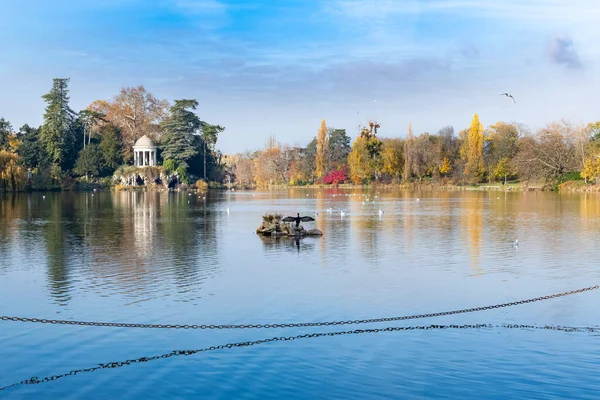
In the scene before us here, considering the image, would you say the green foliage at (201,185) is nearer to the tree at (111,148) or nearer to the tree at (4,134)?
the tree at (111,148)

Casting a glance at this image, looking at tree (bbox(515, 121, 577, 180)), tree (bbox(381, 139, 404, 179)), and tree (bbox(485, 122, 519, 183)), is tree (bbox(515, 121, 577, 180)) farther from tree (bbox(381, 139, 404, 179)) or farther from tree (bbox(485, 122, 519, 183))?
tree (bbox(381, 139, 404, 179))

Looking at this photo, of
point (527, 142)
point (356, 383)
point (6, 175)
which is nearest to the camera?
point (356, 383)

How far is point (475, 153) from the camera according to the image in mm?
100125

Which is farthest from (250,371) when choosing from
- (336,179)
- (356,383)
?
(336,179)

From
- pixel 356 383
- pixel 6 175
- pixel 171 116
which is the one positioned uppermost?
pixel 171 116

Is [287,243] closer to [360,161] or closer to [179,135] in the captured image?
[179,135]

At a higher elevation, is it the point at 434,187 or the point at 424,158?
the point at 424,158

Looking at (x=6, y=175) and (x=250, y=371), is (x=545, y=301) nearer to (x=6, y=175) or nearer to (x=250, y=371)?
(x=250, y=371)

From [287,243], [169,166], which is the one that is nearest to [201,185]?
[169,166]

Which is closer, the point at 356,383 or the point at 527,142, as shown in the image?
the point at 356,383

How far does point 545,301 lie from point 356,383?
782 centimetres

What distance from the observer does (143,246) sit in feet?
88.7

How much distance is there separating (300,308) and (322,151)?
10097cm

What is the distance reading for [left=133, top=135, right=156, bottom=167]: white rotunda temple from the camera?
100m
